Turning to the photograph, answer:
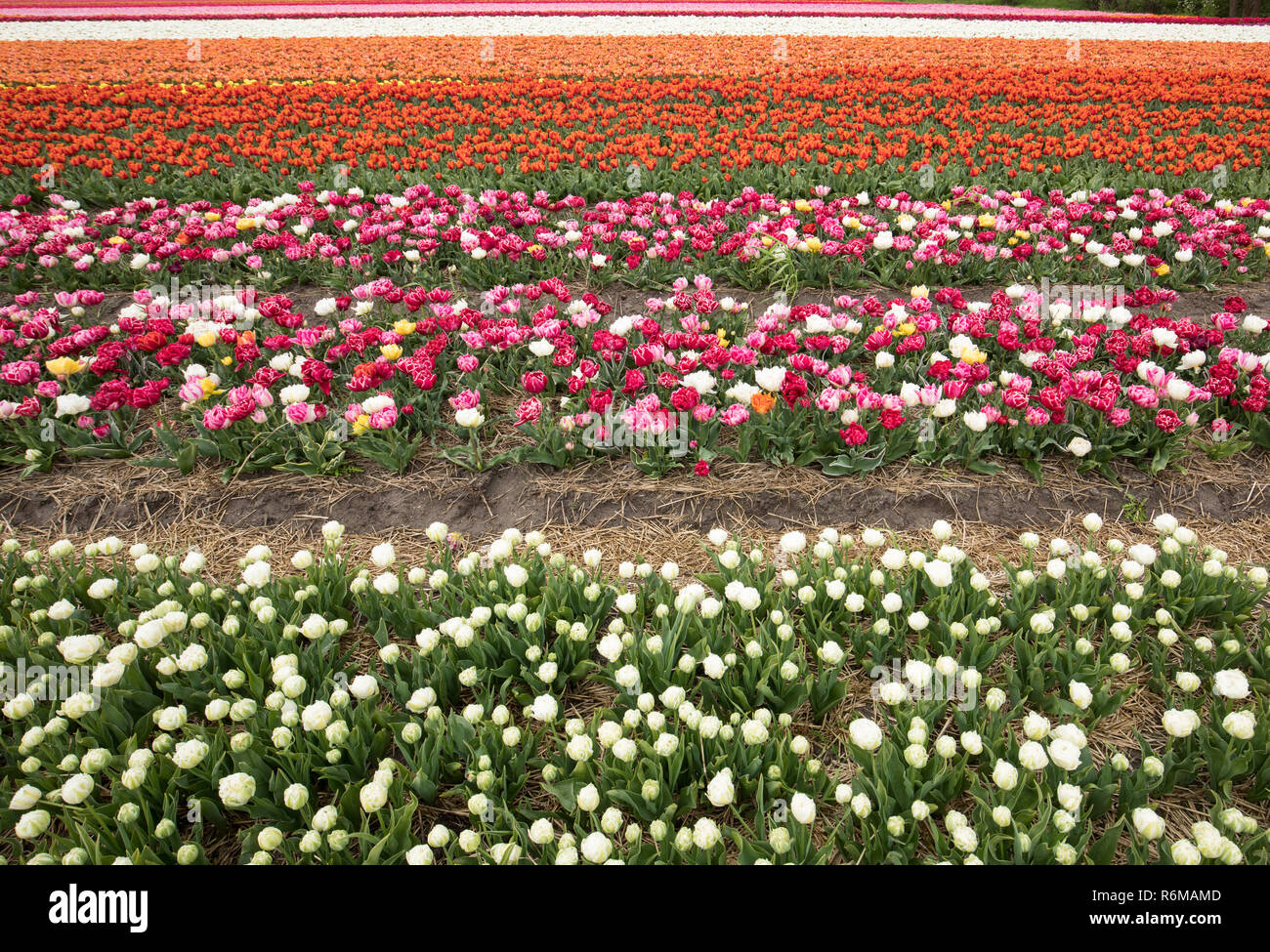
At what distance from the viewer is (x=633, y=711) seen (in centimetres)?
200

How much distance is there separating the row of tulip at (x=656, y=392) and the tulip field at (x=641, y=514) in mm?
30

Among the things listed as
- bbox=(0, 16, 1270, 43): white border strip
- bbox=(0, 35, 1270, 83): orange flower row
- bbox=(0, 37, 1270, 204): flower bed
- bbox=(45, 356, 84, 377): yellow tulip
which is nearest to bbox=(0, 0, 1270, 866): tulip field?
bbox=(45, 356, 84, 377): yellow tulip

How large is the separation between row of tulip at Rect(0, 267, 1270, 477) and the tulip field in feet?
0.10

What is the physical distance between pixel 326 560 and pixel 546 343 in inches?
64.1

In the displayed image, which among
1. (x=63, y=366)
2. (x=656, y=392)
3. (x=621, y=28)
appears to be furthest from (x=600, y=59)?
(x=63, y=366)

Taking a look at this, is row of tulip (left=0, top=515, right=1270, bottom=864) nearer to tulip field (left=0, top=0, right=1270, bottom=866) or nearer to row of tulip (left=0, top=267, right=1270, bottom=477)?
tulip field (left=0, top=0, right=1270, bottom=866)

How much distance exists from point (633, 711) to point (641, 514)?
1414 millimetres

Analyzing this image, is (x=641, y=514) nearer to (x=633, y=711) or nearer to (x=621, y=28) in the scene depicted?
(x=633, y=711)

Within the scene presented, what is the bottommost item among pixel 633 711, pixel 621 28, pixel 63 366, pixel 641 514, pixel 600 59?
pixel 633 711

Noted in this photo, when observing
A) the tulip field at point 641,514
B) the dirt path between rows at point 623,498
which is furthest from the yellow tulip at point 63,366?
the dirt path between rows at point 623,498

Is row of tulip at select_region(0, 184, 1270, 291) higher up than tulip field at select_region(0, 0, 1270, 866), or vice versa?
row of tulip at select_region(0, 184, 1270, 291)

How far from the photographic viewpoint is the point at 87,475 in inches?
143

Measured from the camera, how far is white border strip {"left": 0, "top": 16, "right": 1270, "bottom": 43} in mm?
17078

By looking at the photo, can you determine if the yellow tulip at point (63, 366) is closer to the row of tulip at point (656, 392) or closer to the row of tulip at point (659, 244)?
the row of tulip at point (656, 392)
